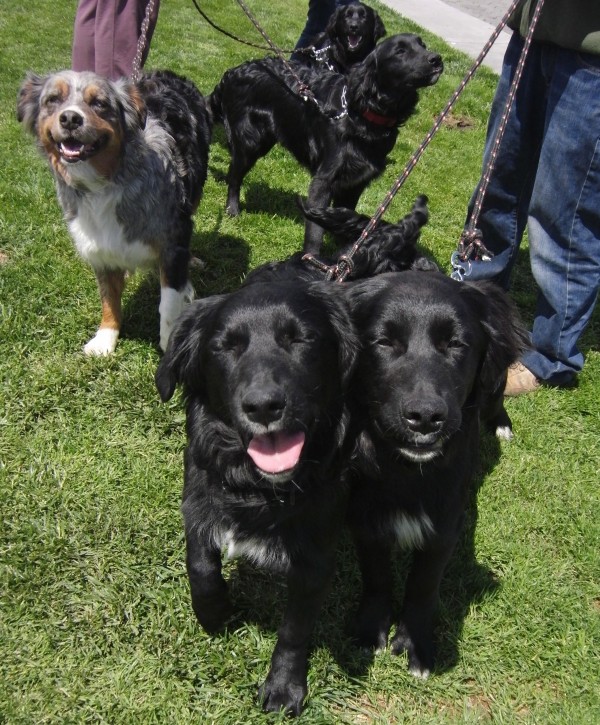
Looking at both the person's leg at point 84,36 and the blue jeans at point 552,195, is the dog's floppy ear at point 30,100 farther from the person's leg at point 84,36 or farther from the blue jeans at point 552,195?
the blue jeans at point 552,195

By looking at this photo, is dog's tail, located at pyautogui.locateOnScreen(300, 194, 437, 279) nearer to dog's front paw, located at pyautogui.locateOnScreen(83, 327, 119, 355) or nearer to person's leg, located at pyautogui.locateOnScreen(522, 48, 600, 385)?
person's leg, located at pyautogui.locateOnScreen(522, 48, 600, 385)

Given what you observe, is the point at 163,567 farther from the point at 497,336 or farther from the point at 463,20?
the point at 463,20

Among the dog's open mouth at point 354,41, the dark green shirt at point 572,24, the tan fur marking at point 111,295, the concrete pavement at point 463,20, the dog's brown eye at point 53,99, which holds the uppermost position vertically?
the dark green shirt at point 572,24

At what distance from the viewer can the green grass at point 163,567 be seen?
212 centimetres

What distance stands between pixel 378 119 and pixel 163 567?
128 inches

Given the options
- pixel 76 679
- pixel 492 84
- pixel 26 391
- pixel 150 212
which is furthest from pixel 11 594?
pixel 492 84

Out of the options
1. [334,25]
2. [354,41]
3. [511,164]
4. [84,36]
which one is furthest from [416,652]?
[334,25]

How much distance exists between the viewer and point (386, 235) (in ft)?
10.2

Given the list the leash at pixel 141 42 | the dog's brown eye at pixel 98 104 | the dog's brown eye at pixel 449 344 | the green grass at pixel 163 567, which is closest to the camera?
the dog's brown eye at pixel 449 344

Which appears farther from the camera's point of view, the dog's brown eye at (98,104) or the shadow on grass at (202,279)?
the shadow on grass at (202,279)

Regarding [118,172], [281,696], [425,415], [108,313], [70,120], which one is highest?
[425,415]

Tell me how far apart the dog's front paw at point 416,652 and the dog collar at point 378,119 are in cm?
330

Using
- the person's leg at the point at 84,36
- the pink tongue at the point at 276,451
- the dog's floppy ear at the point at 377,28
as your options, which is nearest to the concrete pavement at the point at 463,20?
the dog's floppy ear at the point at 377,28

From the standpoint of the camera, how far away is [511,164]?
11.0 feet
